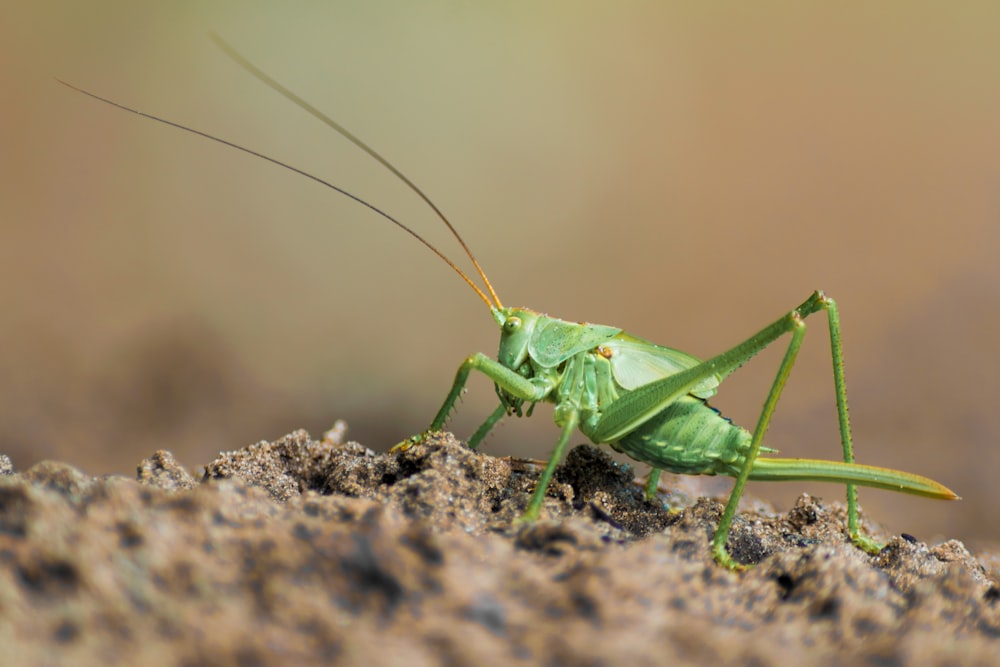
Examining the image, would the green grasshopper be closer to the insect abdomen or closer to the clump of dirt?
the insect abdomen

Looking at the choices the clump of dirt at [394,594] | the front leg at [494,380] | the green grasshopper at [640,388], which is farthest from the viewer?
the front leg at [494,380]

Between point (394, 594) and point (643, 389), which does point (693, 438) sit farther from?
point (394, 594)

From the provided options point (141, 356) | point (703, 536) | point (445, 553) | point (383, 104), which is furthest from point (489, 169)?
point (445, 553)

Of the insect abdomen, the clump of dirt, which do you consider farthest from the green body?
the clump of dirt

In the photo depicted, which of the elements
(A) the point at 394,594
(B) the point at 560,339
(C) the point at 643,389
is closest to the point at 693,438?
(C) the point at 643,389

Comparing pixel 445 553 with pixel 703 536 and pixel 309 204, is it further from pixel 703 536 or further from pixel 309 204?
pixel 309 204

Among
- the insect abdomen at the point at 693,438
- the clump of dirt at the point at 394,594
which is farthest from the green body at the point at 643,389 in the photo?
the clump of dirt at the point at 394,594

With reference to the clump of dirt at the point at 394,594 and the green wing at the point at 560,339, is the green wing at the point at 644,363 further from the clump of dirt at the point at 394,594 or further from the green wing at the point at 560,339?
the clump of dirt at the point at 394,594
